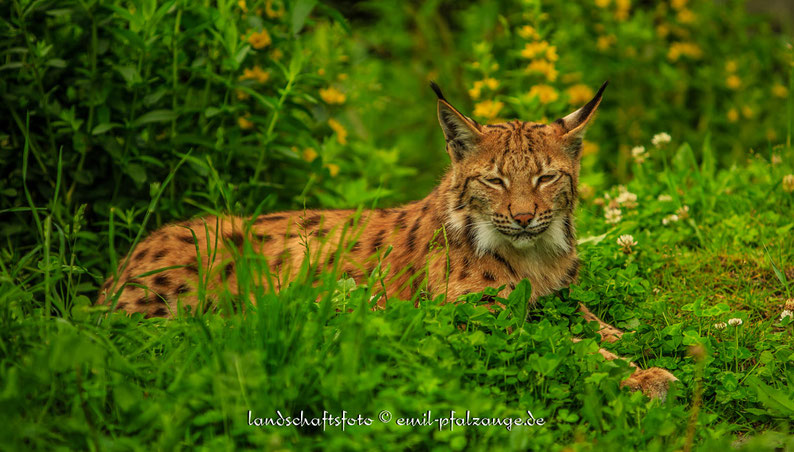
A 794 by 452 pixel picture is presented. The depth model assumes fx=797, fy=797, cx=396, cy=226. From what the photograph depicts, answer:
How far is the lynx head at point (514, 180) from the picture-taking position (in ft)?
14.0

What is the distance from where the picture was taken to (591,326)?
3.96 m

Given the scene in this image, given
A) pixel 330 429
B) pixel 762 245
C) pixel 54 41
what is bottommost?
pixel 330 429

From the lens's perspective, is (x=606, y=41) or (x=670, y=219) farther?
(x=606, y=41)

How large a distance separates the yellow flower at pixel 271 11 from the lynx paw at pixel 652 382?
3.70 metres

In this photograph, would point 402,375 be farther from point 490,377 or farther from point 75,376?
point 75,376

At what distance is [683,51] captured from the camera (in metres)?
8.41

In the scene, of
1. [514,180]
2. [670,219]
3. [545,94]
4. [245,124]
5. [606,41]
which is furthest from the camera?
[606,41]

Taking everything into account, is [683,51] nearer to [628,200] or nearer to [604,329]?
[628,200]

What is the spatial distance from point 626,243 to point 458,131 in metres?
1.38

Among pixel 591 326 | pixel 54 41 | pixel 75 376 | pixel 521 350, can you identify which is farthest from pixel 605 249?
pixel 54 41

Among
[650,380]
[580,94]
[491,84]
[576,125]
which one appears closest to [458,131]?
[576,125]

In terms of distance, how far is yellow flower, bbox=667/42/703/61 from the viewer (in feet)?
27.6

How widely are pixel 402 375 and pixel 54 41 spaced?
344 cm

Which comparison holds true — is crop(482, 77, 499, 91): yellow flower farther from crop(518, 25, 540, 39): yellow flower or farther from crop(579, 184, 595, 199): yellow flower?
crop(579, 184, 595, 199): yellow flower
